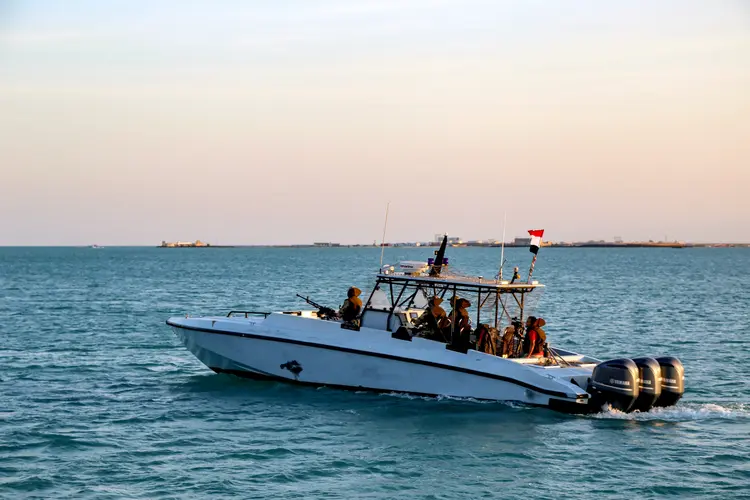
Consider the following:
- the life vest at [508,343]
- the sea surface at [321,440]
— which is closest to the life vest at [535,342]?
the life vest at [508,343]

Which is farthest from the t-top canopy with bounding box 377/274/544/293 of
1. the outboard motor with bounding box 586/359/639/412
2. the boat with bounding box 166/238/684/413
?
the outboard motor with bounding box 586/359/639/412

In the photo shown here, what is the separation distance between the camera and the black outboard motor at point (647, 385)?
52.0ft

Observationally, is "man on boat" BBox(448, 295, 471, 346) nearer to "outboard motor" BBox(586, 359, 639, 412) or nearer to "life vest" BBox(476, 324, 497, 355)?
"life vest" BBox(476, 324, 497, 355)

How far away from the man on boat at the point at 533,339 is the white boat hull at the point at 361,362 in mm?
665

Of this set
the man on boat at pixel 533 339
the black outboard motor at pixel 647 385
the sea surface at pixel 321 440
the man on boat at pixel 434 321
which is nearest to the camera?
the sea surface at pixel 321 440

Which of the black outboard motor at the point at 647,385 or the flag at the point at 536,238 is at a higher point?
the flag at the point at 536,238

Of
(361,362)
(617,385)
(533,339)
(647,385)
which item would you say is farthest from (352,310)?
(647,385)

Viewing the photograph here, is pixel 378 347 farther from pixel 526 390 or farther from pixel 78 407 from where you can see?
pixel 78 407

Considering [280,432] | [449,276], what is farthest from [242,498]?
[449,276]

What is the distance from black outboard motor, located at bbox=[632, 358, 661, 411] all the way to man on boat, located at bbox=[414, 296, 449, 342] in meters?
3.80

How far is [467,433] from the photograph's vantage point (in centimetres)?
1527

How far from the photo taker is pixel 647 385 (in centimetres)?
1587

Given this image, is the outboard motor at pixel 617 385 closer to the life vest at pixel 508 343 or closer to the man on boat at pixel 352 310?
the life vest at pixel 508 343

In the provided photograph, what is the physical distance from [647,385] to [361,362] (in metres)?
5.56
